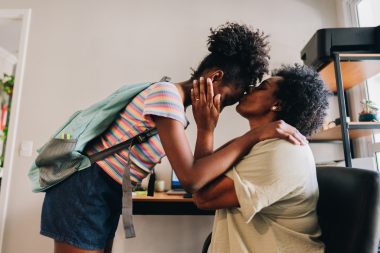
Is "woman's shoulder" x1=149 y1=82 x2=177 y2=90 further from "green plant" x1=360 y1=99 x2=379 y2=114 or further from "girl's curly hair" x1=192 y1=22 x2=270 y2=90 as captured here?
"green plant" x1=360 y1=99 x2=379 y2=114

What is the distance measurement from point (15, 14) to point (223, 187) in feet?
8.40

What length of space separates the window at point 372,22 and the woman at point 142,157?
1.45m

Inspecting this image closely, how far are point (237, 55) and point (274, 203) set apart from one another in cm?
50

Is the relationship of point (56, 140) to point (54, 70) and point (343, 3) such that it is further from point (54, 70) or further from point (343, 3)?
point (343, 3)

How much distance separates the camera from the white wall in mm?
2240

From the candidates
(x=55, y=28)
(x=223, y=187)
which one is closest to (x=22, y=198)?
(x=55, y=28)

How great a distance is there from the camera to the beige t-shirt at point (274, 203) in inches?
29.4

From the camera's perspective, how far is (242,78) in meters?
0.96

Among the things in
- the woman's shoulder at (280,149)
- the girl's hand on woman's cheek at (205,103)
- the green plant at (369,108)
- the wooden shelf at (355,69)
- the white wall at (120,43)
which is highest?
the white wall at (120,43)

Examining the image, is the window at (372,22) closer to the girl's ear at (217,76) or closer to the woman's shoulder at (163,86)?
the girl's ear at (217,76)

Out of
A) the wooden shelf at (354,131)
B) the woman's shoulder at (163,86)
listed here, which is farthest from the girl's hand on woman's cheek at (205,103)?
the wooden shelf at (354,131)

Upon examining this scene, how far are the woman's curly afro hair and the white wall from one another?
1121 mm

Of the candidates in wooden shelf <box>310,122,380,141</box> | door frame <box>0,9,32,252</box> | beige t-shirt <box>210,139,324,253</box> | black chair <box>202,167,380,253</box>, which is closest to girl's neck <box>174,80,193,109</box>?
beige t-shirt <box>210,139,324,253</box>

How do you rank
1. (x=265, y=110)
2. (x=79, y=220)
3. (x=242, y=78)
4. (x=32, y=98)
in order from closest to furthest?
(x=79, y=220) → (x=242, y=78) → (x=265, y=110) → (x=32, y=98)
